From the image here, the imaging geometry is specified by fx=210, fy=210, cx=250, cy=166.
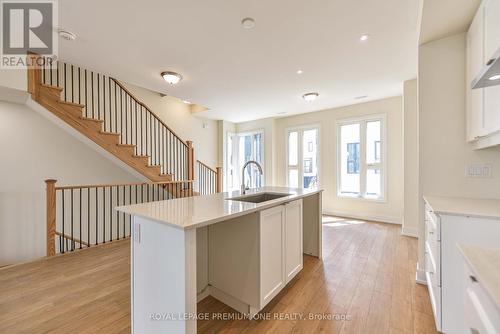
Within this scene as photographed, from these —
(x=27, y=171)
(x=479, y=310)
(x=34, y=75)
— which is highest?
(x=34, y=75)

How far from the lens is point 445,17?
1849 millimetres

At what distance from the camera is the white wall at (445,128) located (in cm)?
205

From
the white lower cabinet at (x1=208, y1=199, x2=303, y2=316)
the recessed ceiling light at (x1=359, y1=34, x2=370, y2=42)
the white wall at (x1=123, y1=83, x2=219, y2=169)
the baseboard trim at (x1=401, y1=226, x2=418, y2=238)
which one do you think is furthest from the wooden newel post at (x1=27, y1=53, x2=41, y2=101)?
the baseboard trim at (x1=401, y1=226, x2=418, y2=238)

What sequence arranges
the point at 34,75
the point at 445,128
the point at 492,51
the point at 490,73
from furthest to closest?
1. the point at 34,75
2. the point at 445,128
3. the point at 492,51
4. the point at 490,73

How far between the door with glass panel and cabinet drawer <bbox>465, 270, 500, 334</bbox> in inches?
195

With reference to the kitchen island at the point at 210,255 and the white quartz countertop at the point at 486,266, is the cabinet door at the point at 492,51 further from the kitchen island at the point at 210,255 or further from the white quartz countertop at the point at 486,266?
the kitchen island at the point at 210,255

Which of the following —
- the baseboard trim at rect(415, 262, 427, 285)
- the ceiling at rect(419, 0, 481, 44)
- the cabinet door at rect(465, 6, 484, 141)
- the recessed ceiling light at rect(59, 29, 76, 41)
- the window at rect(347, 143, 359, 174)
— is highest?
the recessed ceiling light at rect(59, 29, 76, 41)

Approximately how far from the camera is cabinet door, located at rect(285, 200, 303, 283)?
6.84ft

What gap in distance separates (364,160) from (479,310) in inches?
183

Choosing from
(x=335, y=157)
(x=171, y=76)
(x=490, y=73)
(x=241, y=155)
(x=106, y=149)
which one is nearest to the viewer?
(x=490, y=73)

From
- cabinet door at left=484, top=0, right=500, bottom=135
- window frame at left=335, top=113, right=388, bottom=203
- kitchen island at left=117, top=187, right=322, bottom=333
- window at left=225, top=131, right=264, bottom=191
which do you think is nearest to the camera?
kitchen island at left=117, top=187, right=322, bottom=333

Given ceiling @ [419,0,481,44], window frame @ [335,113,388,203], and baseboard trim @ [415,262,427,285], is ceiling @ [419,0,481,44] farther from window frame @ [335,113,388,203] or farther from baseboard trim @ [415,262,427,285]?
window frame @ [335,113,388,203]

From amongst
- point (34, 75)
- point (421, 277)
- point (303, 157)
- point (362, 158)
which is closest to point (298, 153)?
point (303, 157)

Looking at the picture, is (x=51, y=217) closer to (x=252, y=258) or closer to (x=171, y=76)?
(x=171, y=76)
